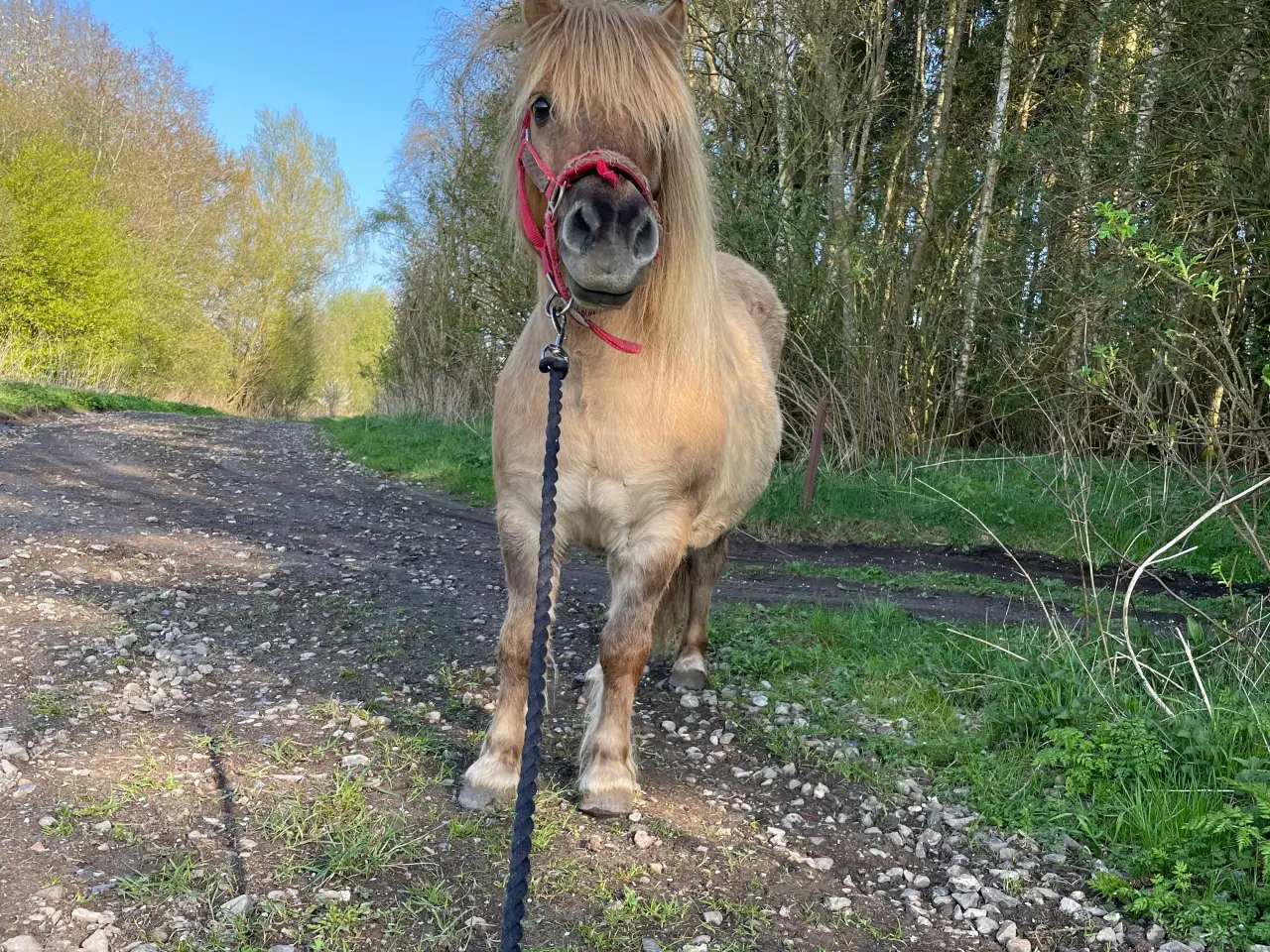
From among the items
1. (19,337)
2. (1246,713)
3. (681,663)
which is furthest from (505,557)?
(19,337)

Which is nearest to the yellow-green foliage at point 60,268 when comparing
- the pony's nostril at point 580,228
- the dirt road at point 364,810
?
the dirt road at point 364,810

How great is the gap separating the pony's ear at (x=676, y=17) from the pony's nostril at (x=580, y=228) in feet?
3.43

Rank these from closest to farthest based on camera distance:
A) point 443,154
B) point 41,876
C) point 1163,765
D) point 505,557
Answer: point 41,876, point 1163,765, point 505,557, point 443,154

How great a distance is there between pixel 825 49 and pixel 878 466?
211 inches

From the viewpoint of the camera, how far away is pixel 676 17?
286 cm

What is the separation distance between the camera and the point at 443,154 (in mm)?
17969

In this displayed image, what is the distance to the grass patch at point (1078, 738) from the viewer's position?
2299mm

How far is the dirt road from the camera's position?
211cm

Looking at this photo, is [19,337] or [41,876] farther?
[19,337]

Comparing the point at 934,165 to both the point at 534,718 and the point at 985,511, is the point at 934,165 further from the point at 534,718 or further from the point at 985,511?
the point at 534,718

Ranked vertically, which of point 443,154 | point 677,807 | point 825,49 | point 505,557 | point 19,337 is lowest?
point 677,807

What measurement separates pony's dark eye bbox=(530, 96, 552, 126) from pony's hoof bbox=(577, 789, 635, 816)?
231 centimetres

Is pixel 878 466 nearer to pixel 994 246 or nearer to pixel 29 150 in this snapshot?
pixel 994 246

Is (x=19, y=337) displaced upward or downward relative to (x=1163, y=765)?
upward
